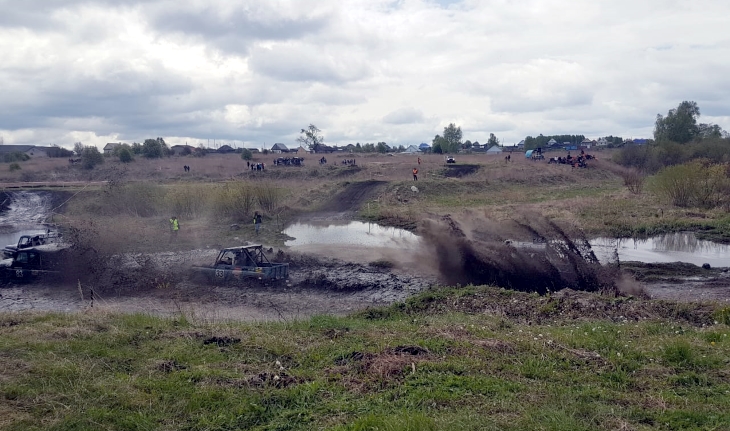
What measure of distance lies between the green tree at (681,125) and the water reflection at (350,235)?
56482 mm

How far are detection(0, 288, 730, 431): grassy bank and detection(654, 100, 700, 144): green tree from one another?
7275cm

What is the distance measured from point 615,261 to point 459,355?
1690 centimetres

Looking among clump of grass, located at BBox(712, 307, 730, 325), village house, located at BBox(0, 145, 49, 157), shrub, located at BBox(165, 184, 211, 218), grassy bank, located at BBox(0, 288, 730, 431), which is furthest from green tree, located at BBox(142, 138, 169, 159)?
clump of grass, located at BBox(712, 307, 730, 325)

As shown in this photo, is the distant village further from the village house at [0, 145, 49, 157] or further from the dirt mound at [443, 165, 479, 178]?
the dirt mound at [443, 165, 479, 178]

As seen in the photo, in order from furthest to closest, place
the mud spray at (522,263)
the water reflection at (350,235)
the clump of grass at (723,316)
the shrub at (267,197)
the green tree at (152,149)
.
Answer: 1. the green tree at (152,149)
2. the shrub at (267,197)
3. the water reflection at (350,235)
4. the mud spray at (522,263)
5. the clump of grass at (723,316)

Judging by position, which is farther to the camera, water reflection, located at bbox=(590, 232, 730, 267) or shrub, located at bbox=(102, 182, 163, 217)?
shrub, located at bbox=(102, 182, 163, 217)

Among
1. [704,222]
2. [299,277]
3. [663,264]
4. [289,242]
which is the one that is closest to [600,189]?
[704,222]

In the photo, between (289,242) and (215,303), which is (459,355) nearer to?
(215,303)

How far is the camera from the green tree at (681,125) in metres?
74.0

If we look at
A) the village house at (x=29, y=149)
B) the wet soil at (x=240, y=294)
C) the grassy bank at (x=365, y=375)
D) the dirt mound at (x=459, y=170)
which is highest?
the village house at (x=29, y=149)

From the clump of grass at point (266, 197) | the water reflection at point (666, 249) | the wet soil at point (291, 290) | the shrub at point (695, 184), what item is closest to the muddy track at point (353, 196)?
the clump of grass at point (266, 197)

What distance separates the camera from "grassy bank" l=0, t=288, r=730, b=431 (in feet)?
21.6

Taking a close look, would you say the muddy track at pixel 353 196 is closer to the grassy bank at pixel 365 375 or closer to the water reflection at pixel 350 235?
the water reflection at pixel 350 235

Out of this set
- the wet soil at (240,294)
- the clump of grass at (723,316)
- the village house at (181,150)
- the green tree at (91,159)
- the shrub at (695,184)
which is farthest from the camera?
the village house at (181,150)
